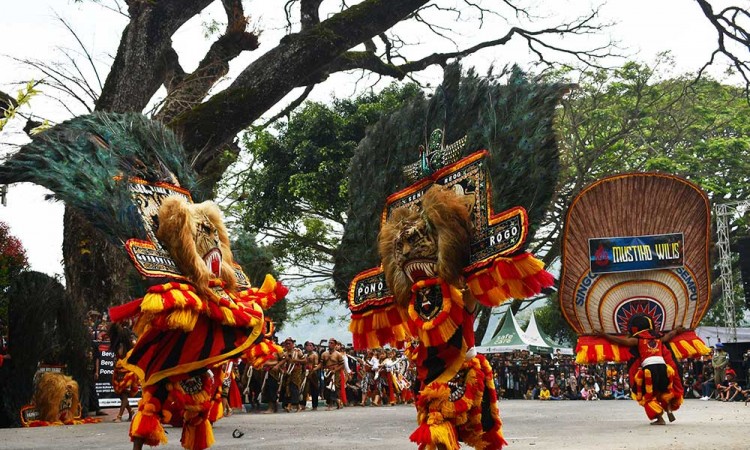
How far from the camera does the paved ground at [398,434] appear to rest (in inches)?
329

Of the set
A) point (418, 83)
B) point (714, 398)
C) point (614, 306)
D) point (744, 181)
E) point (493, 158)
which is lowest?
point (714, 398)

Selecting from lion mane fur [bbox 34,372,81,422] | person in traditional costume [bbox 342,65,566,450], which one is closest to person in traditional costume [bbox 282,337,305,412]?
lion mane fur [bbox 34,372,81,422]

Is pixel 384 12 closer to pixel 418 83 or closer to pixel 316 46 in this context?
pixel 316 46

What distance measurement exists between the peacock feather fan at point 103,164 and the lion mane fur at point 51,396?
4.77m

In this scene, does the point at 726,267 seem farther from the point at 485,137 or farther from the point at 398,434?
the point at 485,137

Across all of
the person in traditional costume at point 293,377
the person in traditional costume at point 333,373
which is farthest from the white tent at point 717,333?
the person in traditional costume at point 293,377

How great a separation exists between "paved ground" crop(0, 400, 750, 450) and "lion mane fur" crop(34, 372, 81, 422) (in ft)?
2.31

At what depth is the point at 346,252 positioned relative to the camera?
26.6 feet

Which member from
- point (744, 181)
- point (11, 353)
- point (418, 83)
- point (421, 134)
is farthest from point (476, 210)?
point (744, 181)

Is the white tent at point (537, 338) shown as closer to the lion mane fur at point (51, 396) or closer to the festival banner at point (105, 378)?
the festival banner at point (105, 378)

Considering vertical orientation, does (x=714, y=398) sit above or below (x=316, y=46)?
below

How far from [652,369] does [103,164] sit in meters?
7.11

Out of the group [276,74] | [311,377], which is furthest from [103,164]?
[311,377]

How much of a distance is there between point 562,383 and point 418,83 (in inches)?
390
